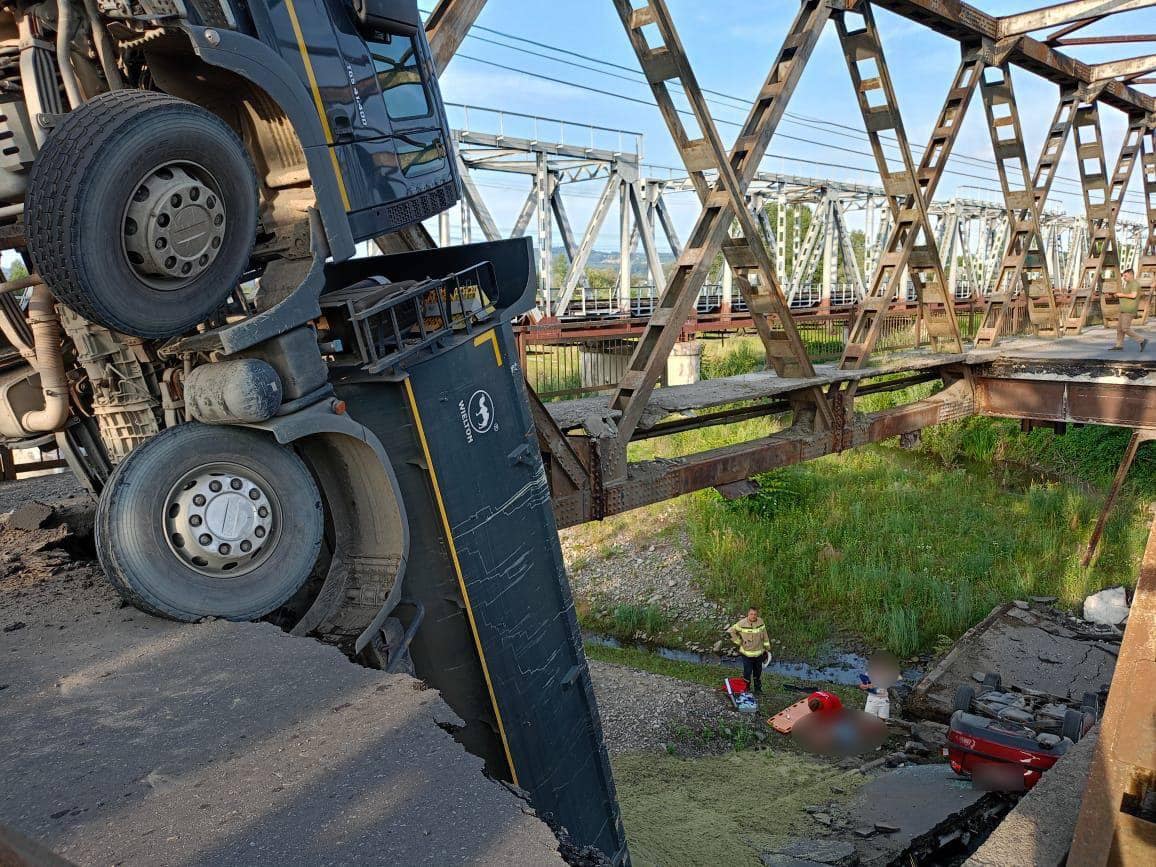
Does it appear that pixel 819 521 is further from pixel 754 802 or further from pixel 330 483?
pixel 330 483

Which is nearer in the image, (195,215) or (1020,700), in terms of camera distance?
(195,215)

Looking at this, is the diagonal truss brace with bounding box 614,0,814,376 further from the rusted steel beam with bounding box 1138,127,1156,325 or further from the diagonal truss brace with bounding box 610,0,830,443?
the rusted steel beam with bounding box 1138,127,1156,325

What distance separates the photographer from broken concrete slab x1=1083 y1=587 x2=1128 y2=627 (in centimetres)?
1090

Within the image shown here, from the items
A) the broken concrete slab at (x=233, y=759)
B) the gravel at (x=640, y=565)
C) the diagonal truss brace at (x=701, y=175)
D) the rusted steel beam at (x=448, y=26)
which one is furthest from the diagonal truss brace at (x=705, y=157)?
the gravel at (x=640, y=565)

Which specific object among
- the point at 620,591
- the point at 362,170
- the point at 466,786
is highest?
the point at 362,170

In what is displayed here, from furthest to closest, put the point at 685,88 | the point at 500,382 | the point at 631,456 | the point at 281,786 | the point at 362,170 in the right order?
1. the point at 631,456
2. the point at 685,88
3. the point at 500,382
4. the point at 362,170
5. the point at 281,786

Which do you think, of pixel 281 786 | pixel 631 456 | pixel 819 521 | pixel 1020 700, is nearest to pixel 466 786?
pixel 281 786

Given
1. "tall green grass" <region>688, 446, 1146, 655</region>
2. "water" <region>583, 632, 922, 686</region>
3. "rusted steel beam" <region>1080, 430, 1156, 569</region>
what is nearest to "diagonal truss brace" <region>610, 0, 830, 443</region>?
"rusted steel beam" <region>1080, 430, 1156, 569</region>

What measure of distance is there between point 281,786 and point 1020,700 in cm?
831

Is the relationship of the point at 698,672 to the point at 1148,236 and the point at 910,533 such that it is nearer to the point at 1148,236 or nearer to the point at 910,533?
the point at 910,533

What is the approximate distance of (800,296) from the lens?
43375 mm

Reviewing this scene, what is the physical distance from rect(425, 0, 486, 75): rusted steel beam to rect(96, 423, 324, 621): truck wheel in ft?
8.34

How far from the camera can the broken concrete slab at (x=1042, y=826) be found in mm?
3281

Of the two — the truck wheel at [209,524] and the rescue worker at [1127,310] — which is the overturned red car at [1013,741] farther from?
the truck wheel at [209,524]
